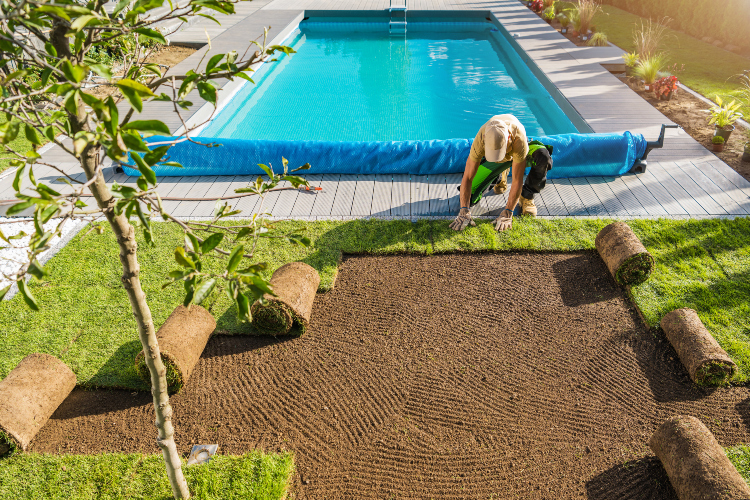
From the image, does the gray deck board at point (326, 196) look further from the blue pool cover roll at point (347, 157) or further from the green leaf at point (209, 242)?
the green leaf at point (209, 242)

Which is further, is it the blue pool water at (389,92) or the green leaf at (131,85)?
the blue pool water at (389,92)

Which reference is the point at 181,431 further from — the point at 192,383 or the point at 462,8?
the point at 462,8

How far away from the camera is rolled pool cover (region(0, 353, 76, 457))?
12.2ft

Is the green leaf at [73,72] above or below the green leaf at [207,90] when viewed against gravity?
above

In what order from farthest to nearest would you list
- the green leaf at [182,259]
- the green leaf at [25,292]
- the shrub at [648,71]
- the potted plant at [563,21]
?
the potted plant at [563,21]
the shrub at [648,71]
the green leaf at [182,259]
the green leaf at [25,292]

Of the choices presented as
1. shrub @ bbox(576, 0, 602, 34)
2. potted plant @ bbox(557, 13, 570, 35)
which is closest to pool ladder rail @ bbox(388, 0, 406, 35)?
potted plant @ bbox(557, 13, 570, 35)

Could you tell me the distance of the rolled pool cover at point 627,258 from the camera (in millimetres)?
5086

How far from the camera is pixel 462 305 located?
201 inches

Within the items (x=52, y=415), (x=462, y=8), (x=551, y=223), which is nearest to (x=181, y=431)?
(x=52, y=415)

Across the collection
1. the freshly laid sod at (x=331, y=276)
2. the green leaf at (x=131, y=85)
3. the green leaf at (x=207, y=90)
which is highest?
the green leaf at (x=131, y=85)

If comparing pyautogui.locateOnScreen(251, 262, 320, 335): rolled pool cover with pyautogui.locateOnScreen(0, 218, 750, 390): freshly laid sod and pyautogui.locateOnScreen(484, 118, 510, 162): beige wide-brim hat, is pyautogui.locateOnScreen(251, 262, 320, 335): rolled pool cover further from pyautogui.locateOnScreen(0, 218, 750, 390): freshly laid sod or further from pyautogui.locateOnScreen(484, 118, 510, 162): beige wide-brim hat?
pyautogui.locateOnScreen(484, 118, 510, 162): beige wide-brim hat

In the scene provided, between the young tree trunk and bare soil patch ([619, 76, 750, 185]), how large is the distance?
26.4 ft

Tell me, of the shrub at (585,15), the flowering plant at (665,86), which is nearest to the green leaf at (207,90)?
the flowering plant at (665,86)

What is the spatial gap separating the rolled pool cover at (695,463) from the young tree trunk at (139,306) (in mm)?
3297
